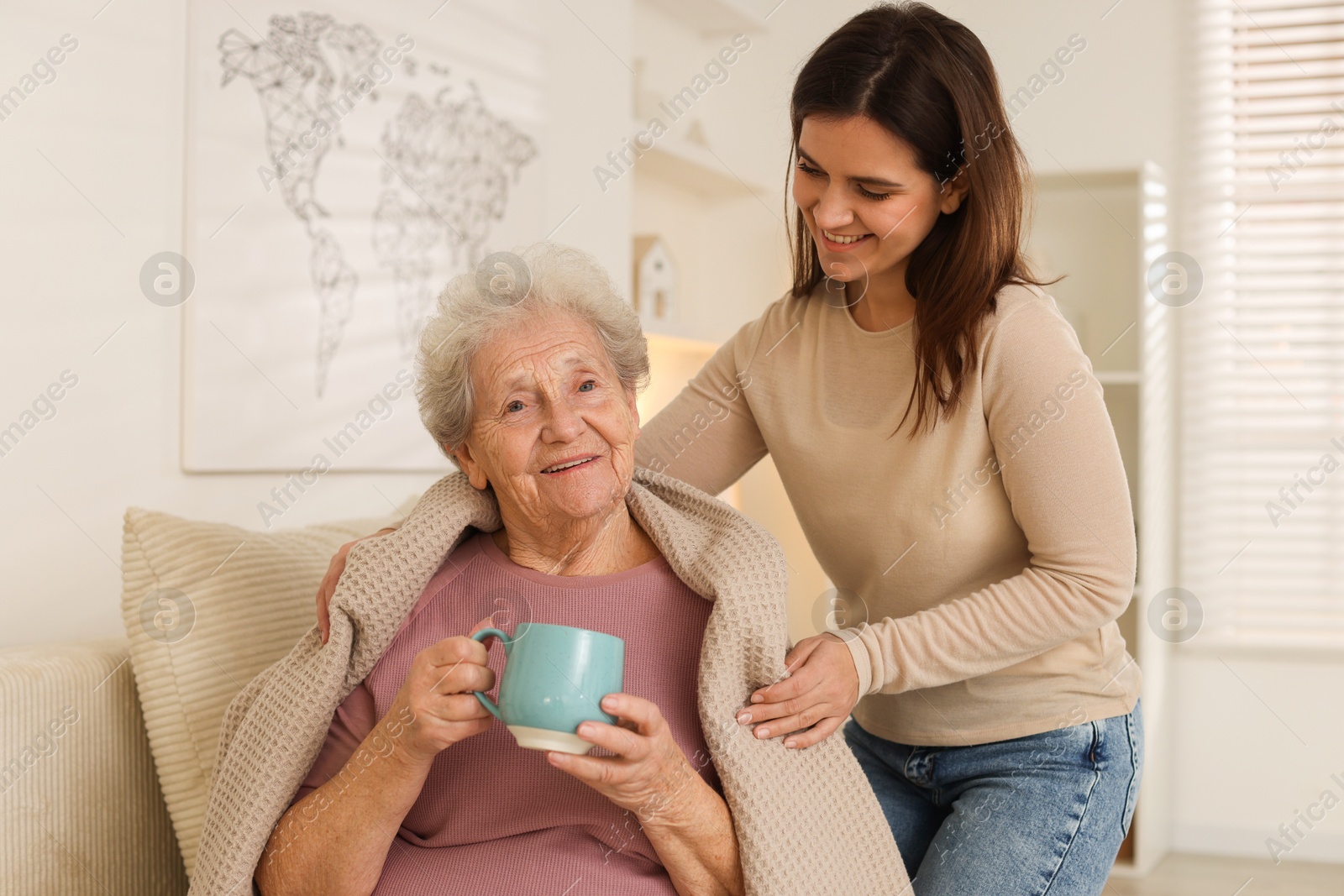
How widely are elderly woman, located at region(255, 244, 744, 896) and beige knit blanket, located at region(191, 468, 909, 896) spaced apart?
34 mm

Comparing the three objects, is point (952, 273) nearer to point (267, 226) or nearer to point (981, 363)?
point (981, 363)

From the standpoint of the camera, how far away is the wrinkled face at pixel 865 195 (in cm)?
138

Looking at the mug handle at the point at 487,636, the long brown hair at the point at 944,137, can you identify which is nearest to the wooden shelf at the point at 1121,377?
the long brown hair at the point at 944,137

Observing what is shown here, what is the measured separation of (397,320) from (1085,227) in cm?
244

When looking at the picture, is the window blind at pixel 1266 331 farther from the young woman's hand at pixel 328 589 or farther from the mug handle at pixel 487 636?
the mug handle at pixel 487 636

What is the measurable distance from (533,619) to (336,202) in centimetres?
139

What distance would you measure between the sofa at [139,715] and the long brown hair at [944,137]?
0.94 m

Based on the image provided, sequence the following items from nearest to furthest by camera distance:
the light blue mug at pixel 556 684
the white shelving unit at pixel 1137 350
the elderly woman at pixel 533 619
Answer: the light blue mug at pixel 556 684 → the elderly woman at pixel 533 619 → the white shelving unit at pixel 1137 350

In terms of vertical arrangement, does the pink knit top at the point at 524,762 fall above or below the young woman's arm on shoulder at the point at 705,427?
below

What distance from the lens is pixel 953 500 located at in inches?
56.3

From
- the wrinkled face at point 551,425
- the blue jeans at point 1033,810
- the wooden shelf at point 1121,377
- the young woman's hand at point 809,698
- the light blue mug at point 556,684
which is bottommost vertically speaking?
the blue jeans at point 1033,810

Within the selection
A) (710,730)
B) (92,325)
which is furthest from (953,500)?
(92,325)

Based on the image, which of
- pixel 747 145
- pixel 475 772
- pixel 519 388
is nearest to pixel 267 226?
pixel 519 388

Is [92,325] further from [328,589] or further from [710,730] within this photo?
[710,730]
